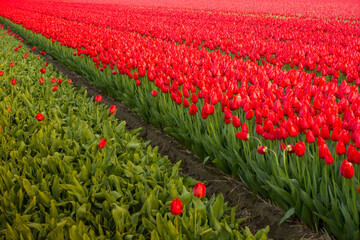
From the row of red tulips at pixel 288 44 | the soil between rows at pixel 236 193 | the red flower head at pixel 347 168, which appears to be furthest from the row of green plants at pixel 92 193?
the row of red tulips at pixel 288 44

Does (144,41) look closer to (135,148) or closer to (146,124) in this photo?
(146,124)

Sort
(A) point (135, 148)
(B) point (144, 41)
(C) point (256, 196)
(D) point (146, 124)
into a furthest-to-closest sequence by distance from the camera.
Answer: (B) point (144, 41) < (D) point (146, 124) < (A) point (135, 148) < (C) point (256, 196)

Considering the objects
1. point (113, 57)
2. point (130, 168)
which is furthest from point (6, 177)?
point (113, 57)

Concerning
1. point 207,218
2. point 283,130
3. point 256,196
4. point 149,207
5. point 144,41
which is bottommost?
point 256,196

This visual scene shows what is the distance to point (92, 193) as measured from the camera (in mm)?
2184

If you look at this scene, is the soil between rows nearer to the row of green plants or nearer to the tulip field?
the tulip field

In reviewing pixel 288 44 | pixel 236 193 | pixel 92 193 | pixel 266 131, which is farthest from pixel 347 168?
pixel 288 44

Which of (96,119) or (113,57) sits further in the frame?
(113,57)

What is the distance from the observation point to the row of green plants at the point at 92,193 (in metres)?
1.89

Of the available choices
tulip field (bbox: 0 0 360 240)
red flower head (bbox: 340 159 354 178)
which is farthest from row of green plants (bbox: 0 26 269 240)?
red flower head (bbox: 340 159 354 178)

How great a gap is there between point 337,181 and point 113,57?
4.56 meters

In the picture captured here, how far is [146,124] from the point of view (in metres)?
4.77

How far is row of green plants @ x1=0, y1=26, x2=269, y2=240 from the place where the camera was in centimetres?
189

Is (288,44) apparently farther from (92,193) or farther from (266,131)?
(92,193)
